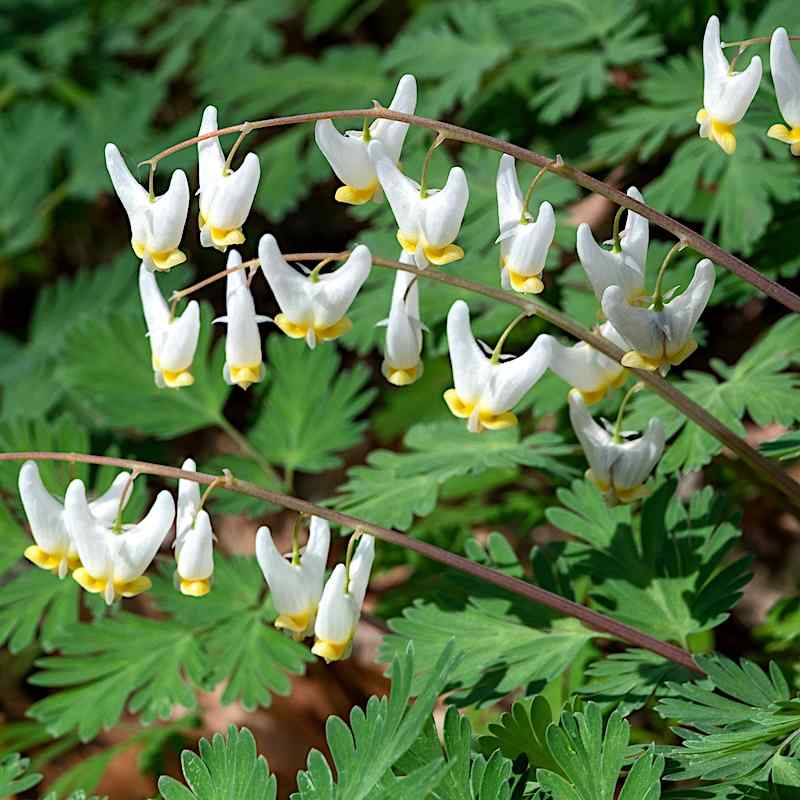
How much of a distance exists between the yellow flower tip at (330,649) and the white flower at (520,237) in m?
0.61

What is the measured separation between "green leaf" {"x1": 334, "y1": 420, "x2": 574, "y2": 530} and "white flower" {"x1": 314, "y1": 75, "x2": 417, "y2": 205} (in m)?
0.59

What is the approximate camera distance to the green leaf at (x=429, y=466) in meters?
2.04

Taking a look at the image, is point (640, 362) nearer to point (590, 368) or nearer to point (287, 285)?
point (590, 368)

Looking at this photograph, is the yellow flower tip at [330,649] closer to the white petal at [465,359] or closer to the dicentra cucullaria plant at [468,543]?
the dicentra cucullaria plant at [468,543]

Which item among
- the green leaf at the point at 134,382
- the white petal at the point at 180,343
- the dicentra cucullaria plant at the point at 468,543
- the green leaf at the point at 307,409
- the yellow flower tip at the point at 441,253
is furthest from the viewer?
the green leaf at the point at 134,382

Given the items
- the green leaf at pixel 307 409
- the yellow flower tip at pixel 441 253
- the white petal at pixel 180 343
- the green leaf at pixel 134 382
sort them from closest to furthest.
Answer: the yellow flower tip at pixel 441 253, the white petal at pixel 180 343, the green leaf at pixel 307 409, the green leaf at pixel 134 382

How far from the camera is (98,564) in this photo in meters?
1.67

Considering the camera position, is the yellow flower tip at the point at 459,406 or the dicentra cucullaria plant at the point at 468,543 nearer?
the dicentra cucullaria plant at the point at 468,543

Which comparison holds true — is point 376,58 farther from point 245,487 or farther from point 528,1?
point 245,487

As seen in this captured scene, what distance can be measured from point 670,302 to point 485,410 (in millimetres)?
317

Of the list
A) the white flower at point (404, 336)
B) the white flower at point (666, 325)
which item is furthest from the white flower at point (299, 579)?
the white flower at point (666, 325)

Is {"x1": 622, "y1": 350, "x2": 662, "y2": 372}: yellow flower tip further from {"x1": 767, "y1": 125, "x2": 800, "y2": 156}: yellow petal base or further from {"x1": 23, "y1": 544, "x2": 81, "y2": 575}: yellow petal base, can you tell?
{"x1": 23, "y1": 544, "x2": 81, "y2": 575}: yellow petal base

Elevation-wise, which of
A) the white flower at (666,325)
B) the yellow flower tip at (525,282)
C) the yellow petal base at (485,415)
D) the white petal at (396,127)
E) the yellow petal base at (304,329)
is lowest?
the yellow petal base at (485,415)

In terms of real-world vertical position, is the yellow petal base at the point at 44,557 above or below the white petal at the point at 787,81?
below
